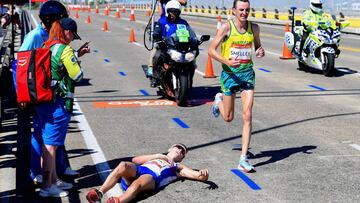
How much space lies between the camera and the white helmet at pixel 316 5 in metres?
15.6

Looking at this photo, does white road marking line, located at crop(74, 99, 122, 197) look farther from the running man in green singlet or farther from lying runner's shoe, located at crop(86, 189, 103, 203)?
the running man in green singlet

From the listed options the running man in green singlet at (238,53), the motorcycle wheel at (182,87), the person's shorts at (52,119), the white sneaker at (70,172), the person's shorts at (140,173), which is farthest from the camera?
the motorcycle wheel at (182,87)

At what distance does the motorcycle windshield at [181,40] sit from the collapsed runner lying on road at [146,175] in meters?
4.91

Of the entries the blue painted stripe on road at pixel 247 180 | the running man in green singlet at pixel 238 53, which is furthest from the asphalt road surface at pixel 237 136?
the running man in green singlet at pixel 238 53

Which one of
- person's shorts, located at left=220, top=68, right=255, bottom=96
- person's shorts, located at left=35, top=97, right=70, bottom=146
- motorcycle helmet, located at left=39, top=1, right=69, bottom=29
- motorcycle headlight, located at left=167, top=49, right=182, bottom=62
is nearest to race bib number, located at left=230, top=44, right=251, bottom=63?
person's shorts, located at left=220, top=68, right=255, bottom=96

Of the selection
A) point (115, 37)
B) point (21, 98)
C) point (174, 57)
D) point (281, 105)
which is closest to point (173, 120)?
point (174, 57)

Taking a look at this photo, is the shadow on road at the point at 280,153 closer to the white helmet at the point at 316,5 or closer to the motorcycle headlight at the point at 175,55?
the motorcycle headlight at the point at 175,55

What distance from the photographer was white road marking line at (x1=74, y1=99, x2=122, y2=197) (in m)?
6.66

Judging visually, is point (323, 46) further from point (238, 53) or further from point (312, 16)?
point (238, 53)

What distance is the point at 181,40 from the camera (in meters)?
11.5

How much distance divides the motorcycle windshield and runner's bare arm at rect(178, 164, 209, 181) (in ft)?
16.6

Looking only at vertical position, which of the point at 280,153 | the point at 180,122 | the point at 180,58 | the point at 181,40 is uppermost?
the point at 181,40

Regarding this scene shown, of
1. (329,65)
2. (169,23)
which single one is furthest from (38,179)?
(329,65)

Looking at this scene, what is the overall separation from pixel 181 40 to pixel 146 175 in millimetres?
5559
